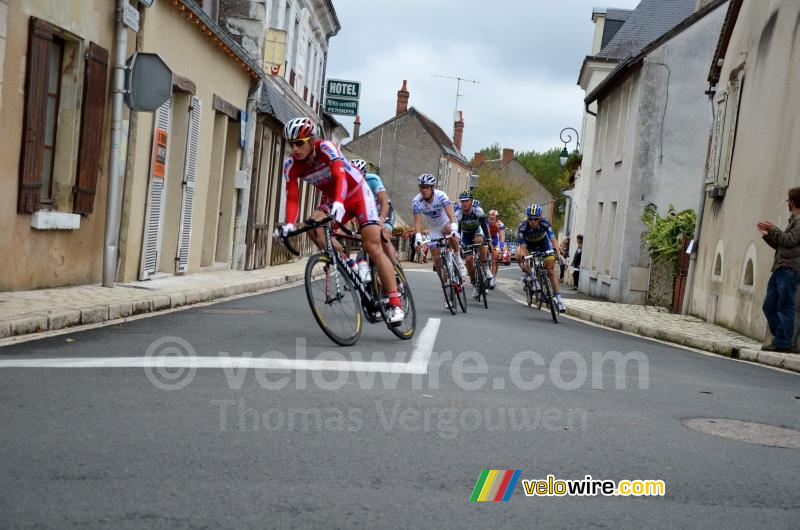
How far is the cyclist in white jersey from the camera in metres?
15.1

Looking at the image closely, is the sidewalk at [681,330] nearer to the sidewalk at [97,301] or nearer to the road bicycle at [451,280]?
the road bicycle at [451,280]

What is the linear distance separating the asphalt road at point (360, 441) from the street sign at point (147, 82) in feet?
15.5

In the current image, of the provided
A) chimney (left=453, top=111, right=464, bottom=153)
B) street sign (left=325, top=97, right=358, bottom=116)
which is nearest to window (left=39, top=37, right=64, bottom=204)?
street sign (left=325, top=97, right=358, bottom=116)

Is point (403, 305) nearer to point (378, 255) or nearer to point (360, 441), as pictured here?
point (378, 255)

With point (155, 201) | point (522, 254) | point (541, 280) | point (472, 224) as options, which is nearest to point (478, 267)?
point (522, 254)

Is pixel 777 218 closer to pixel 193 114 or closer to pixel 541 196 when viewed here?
pixel 193 114

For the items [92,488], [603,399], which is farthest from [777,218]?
[92,488]

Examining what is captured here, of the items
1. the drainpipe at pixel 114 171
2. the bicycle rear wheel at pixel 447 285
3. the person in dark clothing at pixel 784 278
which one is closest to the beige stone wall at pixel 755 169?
the person in dark clothing at pixel 784 278

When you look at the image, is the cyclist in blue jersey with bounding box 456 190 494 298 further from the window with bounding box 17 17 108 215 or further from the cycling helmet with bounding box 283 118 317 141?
the cycling helmet with bounding box 283 118 317 141

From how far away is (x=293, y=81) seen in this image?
31.0 m

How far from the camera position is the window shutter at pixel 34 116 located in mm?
11406

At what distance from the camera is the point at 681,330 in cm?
1572

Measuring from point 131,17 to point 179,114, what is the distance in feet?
14.6

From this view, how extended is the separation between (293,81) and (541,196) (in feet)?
268
